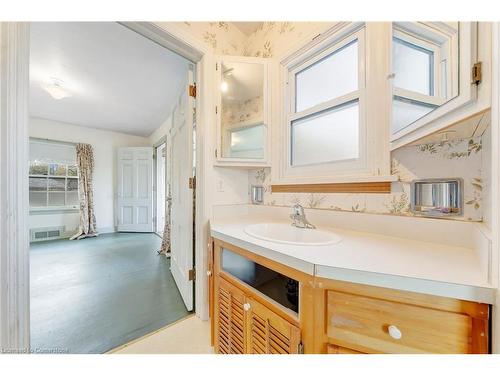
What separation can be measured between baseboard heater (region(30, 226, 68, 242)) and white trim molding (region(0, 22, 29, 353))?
167 inches

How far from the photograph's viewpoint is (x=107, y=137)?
4586 mm

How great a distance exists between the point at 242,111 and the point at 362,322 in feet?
4.91

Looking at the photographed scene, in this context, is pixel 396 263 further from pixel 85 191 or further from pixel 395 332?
pixel 85 191

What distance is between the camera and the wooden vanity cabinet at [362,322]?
0.48 m

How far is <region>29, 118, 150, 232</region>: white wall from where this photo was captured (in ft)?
12.7

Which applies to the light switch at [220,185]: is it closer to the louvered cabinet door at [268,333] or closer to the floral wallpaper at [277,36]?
the louvered cabinet door at [268,333]

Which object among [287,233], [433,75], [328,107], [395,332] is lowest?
[395,332]

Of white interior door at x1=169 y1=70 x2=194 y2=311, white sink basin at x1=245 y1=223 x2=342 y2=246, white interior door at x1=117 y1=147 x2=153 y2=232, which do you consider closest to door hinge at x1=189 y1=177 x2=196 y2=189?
white interior door at x1=169 y1=70 x2=194 y2=311

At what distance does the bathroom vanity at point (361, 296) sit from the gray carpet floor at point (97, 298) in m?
1.01

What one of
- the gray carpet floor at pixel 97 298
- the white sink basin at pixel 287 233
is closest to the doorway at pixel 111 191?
the gray carpet floor at pixel 97 298

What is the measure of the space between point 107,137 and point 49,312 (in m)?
4.11

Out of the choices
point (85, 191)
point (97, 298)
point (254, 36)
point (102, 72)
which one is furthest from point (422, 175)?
point (85, 191)

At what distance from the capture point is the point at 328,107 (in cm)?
126
